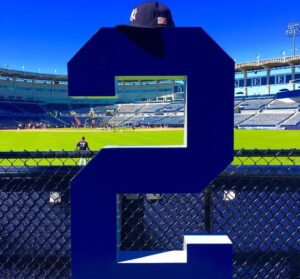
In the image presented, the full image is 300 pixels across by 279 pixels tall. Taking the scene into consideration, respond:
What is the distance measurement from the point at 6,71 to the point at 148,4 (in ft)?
283

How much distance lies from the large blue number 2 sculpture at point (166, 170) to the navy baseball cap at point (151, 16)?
0.30 feet

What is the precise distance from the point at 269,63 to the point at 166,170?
254 feet

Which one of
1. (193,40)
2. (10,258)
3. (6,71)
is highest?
(6,71)

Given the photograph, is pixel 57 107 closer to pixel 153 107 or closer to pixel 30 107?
pixel 30 107

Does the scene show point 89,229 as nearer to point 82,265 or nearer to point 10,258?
point 82,265

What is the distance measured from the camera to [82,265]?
8.40 ft

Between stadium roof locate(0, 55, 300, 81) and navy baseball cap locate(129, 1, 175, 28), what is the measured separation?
241ft

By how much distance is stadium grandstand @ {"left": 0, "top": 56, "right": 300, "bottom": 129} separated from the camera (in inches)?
2776

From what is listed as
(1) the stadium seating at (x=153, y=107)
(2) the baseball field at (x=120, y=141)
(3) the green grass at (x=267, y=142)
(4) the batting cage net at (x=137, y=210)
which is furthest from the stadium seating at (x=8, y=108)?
(4) the batting cage net at (x=137, y=210)

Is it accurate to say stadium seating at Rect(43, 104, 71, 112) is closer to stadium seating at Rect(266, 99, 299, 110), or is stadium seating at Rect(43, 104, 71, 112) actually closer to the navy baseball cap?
stadium seating at Rect(266, 99, 299, 110)

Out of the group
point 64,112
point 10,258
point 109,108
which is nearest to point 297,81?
point 109,108

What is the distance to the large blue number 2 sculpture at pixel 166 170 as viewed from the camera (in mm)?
2499

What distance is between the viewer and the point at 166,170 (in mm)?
2549

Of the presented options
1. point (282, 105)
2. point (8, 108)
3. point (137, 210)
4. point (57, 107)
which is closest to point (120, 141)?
point (137, 210)
